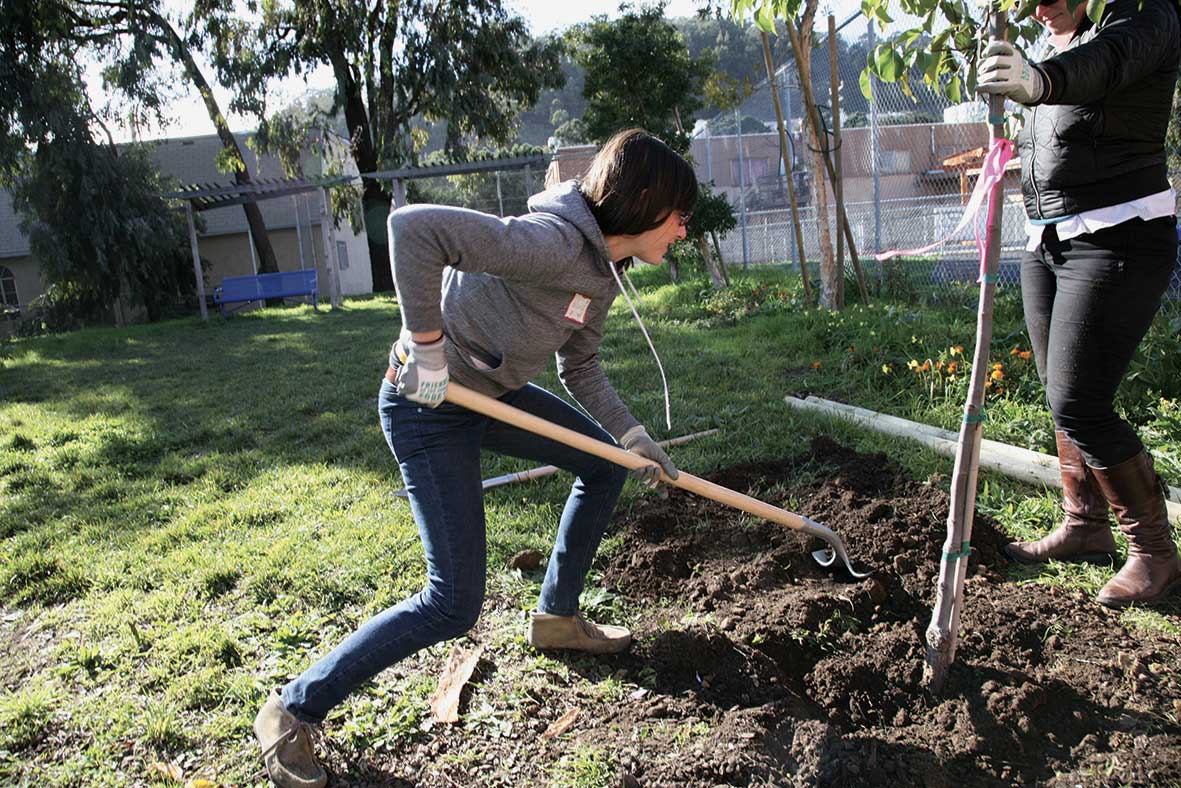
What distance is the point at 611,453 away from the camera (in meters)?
2.44

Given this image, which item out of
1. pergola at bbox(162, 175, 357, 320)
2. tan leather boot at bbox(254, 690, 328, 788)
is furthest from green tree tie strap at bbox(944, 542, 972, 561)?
pergola at bbox(162, 175, 357, 320)

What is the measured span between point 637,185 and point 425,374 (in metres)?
0.71

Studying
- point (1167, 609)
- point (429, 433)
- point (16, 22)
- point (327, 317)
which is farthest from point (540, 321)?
point (16, 22)

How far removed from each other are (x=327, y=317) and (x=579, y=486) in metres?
13.2

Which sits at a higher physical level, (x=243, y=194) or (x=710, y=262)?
(x=243, y=194)

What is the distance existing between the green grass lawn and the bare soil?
0.79 feet

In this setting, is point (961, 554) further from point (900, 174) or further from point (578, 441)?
point (900, 174)

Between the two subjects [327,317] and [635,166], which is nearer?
[635,166]

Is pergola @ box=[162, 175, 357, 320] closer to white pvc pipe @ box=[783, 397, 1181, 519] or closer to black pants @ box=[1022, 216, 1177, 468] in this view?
white pvc pipe @ box=[783, 397, 1181, 519]

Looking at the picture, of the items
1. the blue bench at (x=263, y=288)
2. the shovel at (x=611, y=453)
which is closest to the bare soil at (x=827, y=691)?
the shovel at (x=611, y=453)

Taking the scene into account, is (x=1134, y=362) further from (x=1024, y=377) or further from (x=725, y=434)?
(x=725, y=434)

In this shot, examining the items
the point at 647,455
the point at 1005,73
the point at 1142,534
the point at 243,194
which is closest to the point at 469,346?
the point at 647,455

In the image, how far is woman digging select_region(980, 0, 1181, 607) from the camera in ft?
8.05

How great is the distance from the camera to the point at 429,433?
2.22 metres
